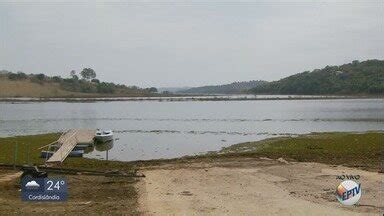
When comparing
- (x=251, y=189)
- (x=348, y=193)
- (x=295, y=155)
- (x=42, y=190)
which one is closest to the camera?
(x=42, y=190)

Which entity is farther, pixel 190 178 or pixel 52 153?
pixel 52 153

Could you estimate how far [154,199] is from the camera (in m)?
16.3

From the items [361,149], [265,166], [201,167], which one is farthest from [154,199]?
[361,149]

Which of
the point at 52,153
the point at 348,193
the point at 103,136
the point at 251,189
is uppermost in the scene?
the point at 348,193

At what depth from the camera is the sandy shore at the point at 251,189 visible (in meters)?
14.7

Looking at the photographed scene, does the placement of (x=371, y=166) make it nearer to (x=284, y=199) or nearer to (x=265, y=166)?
(x=265, y=166)

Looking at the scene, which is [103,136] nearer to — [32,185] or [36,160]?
[36,160]

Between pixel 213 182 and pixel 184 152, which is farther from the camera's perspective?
pixel 184 152

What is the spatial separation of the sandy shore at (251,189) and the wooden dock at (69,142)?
7.03m

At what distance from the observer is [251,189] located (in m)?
18.1

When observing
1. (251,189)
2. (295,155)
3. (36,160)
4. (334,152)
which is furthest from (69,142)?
(251,189)

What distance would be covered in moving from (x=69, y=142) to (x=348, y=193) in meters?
22.5

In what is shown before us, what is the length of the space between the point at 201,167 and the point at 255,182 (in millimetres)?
5042

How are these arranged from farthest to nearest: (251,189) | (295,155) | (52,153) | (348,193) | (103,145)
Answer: (103,145)
(52,153)
(295,155)
(251,189)
(348,193)
